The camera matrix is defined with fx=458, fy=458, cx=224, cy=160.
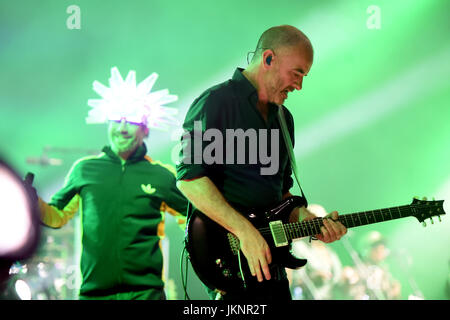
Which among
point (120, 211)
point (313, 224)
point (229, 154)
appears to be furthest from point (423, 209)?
point (120, 211)

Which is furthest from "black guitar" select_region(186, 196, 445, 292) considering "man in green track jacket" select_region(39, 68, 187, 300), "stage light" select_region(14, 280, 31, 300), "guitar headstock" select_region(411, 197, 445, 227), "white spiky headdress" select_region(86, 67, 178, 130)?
"stage light" select_region(14, 280, 31, 300)

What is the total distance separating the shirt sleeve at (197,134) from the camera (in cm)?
209

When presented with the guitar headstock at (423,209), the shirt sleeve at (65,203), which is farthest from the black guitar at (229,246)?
the shirt sleeve at (65,203)

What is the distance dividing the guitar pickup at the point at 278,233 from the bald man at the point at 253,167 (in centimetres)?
10

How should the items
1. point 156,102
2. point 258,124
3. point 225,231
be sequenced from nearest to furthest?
point 225,231 → point 258,124 → point 156,102

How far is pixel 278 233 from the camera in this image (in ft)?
7.08

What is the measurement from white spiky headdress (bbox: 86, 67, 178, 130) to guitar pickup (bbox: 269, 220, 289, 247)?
2072 mm

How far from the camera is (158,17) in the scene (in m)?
5.62

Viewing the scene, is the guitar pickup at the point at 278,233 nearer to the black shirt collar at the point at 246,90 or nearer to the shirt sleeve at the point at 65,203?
the black shirt collar at the point at 246,90

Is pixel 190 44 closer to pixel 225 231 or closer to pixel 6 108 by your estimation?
pixel 6 108

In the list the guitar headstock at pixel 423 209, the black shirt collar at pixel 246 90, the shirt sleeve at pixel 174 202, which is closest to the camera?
the black shirt collar at pixel 246 90

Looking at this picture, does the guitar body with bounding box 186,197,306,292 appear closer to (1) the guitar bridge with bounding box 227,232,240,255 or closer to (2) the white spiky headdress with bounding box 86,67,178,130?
(1) the guitar bridge with bounding box 227,232,240,255
